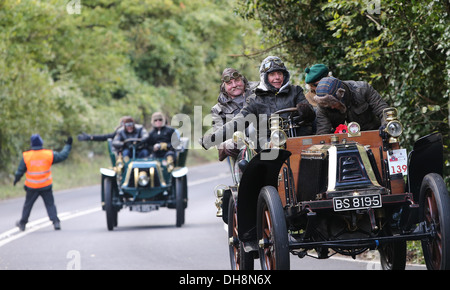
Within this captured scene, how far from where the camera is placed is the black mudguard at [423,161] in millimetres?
7520

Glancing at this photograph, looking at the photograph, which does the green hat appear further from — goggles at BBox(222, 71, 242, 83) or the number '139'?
the number '139'

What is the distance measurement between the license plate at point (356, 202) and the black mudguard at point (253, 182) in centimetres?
60

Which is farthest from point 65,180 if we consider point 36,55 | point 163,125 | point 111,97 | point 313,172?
point 313,172

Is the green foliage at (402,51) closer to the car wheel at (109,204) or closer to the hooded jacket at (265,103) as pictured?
the hooded jacket at (265,103)

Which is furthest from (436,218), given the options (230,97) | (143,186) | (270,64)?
(143,186)

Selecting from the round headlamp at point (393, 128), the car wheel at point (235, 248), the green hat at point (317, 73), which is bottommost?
the car wheel at point (235, 248)

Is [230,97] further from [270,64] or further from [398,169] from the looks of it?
[398,169]

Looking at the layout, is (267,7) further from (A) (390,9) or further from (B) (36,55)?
(B) (36,55)

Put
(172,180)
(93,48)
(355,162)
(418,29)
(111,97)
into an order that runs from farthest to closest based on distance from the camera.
→ (111,97) < (93,48) < (172,180) < (418,29) < (355,162)

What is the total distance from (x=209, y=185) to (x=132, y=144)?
43.1 feet

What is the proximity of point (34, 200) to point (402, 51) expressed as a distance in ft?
29.4

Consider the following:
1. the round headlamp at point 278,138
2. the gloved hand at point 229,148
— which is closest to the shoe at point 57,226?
the gloved hand at point 229,148

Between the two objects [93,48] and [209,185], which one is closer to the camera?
[209,185]

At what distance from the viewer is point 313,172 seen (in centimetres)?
748
